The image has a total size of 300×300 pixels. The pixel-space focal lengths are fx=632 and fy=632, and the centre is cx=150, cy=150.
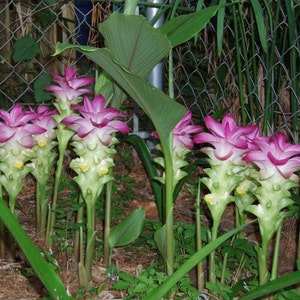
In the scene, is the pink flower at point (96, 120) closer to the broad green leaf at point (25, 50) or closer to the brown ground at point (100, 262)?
→ the brown ground at point (100, 262)

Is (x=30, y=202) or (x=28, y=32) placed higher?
(x=28, y=32)

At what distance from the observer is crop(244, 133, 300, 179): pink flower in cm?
103

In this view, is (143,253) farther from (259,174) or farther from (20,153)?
(259,174)

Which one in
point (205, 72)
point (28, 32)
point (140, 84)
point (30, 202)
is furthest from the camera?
point (205, 72)

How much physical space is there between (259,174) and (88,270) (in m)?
0.39

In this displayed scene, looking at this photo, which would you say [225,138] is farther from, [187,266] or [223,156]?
[187,266]

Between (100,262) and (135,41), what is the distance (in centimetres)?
54

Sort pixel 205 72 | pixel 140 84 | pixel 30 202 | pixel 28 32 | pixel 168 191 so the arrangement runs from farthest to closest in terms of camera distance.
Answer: pixel 205 72
pixel 28 32
pixel 30 202
pixel 168 191
pixel 140 84

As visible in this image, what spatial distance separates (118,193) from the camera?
6.43 ft

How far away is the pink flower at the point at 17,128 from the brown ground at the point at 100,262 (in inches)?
9.9

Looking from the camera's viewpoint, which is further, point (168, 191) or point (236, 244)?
point (236, 244)

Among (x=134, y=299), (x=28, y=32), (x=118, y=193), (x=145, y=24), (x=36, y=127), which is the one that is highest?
(x=28, y=32)

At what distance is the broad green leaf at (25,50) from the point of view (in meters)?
2.01

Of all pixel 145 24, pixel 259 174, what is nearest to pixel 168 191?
pixel 259 174
